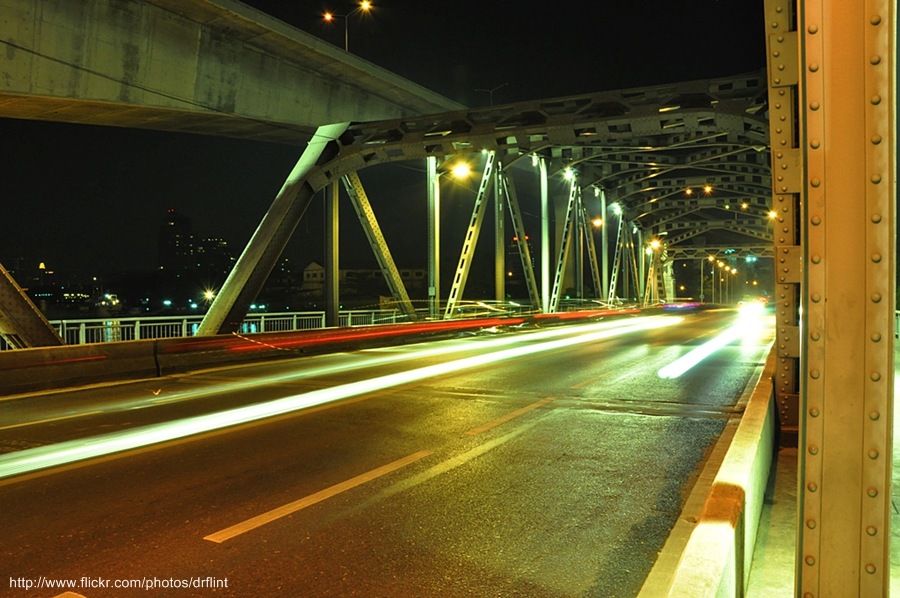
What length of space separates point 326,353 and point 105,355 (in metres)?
6.81

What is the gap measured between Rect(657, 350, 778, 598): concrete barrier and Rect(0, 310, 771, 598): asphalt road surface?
65 cm

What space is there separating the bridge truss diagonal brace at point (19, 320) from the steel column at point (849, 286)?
544 inches

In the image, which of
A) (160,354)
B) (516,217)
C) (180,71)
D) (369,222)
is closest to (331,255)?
(369,222)

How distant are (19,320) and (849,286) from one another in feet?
46.6

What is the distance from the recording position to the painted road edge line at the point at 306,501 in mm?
4793

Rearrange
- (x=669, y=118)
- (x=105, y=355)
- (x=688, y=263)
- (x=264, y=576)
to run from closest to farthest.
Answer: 1. (x=264, y=576)
2. (x=105, y=355)
3. (x=669, y=118)
4. (x=688, y=263)

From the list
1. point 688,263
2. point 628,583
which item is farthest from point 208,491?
point 688,263

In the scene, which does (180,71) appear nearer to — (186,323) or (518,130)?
(186,323)

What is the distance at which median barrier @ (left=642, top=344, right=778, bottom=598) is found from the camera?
2.77m

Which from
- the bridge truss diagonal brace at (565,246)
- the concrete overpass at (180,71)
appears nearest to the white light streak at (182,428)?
the concrete overpass at (180,71)

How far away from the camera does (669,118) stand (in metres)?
18.8

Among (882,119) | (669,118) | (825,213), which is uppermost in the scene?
(669,118)

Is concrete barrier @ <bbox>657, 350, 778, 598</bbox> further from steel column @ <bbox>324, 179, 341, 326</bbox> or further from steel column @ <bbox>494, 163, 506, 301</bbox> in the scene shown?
steel column @ <bbox>494, 163, 506, 301</bbox>

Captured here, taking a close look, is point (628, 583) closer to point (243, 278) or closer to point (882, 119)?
point (882, 119)
